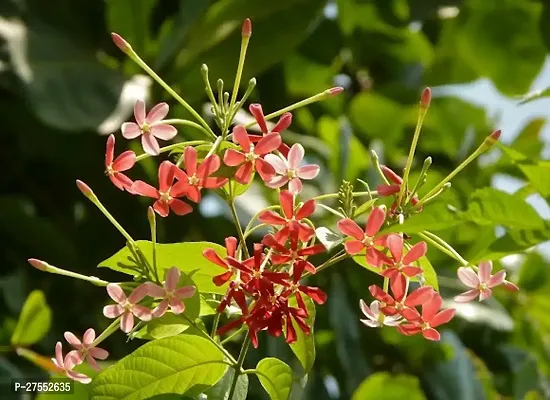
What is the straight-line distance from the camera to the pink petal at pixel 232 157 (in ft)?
1.28

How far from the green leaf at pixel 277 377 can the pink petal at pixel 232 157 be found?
12 cm

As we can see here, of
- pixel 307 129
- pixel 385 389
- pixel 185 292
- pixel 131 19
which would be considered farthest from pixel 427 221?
pixel 307 129

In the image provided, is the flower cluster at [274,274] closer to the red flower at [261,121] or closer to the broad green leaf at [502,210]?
the red flower at [261,121]

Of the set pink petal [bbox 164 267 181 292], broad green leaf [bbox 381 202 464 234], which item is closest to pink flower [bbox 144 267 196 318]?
pink petal [bbox 164 267 181 292]

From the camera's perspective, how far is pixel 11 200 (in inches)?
41.2

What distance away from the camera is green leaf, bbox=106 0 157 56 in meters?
0.99

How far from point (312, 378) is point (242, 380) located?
0.56 meters

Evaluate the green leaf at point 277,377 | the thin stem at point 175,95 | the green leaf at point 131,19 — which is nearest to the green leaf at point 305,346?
the green leaf at point 277,377

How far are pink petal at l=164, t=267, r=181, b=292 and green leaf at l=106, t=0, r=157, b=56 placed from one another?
0.66 m

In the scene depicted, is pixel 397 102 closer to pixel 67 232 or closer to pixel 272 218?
pixel 67 232

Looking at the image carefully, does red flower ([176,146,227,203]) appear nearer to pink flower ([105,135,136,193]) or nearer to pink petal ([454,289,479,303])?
pink flower ([105,135,136,193])

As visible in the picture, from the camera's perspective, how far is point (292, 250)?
1.25ft

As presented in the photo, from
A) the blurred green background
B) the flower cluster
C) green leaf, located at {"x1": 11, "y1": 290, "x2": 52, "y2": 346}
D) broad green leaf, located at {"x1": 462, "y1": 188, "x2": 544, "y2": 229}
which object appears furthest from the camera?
the blurred green background

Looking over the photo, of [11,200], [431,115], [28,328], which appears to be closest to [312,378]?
[28,328]
